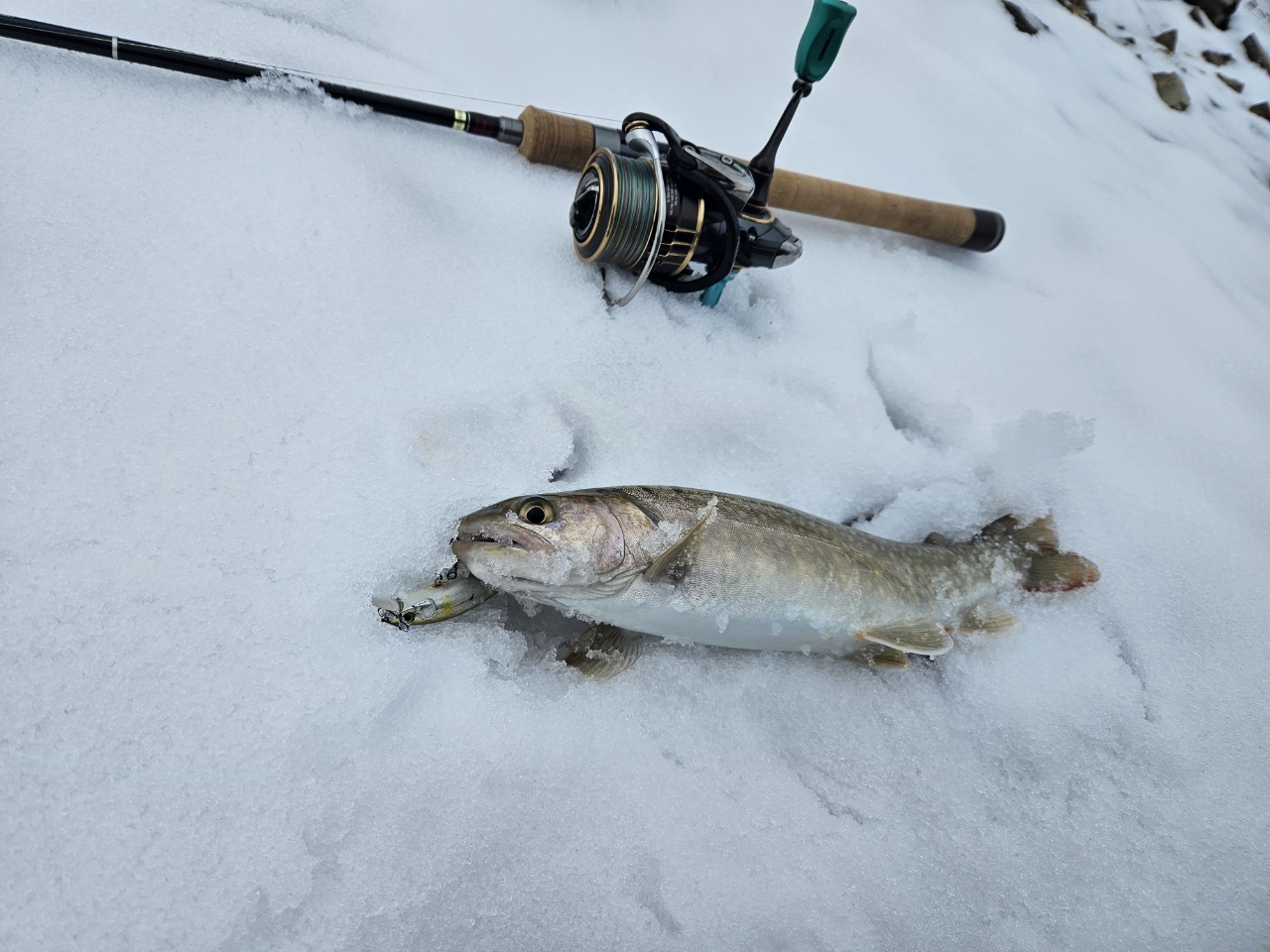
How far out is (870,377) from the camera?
9.69ft

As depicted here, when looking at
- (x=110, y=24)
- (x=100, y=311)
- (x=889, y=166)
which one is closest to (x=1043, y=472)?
(x=889, y=166)

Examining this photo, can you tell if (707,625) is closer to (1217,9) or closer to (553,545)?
(553,545)

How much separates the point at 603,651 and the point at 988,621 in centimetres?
123

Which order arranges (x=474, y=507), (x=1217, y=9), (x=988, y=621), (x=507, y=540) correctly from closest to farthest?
1. (x=507, y=540)
2. (x=474, y=507)
3. (x=988, y=621)
4. (x=1217, y=9)

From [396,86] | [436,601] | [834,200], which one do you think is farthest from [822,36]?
[436,601]

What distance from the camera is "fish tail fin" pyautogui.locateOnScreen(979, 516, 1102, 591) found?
2434mm

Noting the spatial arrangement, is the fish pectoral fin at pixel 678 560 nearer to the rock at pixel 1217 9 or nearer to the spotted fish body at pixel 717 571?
the spotted fish body at pixel 717 571

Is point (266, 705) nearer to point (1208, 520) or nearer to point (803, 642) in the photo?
point (803, 642)

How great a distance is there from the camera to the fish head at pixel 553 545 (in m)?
1.74

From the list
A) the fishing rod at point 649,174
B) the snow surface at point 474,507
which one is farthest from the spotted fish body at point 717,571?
the fishing rod at point 649,174

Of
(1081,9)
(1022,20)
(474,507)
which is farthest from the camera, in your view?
(1081,9)

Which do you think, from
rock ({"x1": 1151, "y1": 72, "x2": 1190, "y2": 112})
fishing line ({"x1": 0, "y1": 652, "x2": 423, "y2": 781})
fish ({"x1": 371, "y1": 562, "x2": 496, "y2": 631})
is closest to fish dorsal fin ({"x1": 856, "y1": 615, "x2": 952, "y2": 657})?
fish ({"x1": 371, "y1": 562, "x2": 496, "y2": 631})

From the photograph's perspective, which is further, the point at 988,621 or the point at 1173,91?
the point at 1173,91

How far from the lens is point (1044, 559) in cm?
248
